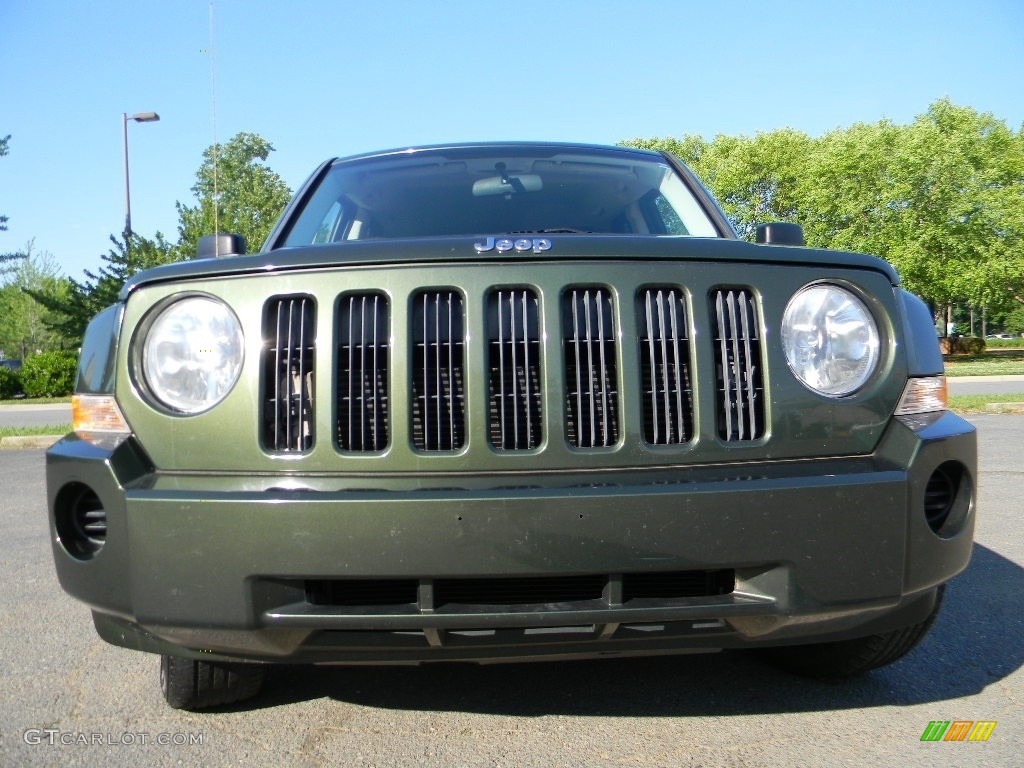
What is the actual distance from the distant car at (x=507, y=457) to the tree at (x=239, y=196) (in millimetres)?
21299

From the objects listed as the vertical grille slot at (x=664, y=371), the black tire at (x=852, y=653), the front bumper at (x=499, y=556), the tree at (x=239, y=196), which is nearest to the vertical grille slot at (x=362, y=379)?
the front bumper at (x=499, y=556)

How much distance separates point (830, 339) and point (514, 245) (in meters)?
0.80

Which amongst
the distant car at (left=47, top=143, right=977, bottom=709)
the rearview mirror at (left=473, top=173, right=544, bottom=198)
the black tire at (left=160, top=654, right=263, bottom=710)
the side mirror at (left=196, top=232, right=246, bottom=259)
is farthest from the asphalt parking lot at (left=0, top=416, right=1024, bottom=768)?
the rearview mirror at (left=473, top=173, right=544, bottom=198)

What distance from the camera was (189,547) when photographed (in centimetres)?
182

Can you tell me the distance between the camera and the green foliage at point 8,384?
81.3 ft

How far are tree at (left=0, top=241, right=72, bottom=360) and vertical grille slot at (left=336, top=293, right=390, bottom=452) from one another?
39.7 meters

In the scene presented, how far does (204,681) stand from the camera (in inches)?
90.0

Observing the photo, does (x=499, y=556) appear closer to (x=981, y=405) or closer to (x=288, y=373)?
(x=288, y=373)

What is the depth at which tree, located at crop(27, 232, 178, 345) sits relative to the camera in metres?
24.2

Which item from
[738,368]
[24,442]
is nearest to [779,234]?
[738,368]

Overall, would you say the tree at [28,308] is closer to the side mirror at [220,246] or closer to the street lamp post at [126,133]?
the street lamp post at [126,133]

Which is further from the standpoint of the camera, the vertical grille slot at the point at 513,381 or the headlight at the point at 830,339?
the headlight at the point at 830,339

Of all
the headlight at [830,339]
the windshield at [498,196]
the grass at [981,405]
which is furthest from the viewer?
the grass at [981,405]

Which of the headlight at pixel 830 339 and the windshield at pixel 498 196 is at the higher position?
the windshield at pixel 498 196
